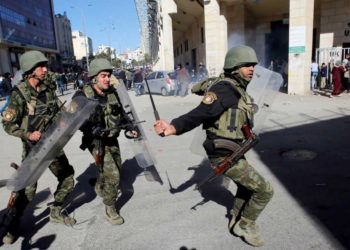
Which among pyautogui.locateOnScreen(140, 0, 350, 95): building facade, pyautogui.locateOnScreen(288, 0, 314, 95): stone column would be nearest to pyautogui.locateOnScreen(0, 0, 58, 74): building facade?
pyautogui.locateOnScreen(140, 0, 350, 95): building facade

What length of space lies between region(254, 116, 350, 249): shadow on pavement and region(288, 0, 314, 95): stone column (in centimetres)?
623

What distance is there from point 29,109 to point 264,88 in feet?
8.28

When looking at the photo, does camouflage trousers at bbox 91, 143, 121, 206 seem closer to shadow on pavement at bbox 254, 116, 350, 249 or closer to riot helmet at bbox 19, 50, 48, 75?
riot helmet at bbox 19, 50, 48, 75

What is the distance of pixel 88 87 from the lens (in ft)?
10.6

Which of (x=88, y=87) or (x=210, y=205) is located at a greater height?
(x=88, y=87)

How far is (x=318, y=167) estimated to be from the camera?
15.4 ft

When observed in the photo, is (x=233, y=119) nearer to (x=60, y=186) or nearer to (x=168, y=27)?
(x=60, y=186)

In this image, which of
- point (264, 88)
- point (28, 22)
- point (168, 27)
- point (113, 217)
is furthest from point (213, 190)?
point (28, 22)

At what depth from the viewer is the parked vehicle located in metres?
16.4

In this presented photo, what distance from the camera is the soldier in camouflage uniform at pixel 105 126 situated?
311cm

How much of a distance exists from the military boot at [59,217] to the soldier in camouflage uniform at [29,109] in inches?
15.2

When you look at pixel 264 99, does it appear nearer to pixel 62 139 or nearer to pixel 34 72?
pixel 62 139

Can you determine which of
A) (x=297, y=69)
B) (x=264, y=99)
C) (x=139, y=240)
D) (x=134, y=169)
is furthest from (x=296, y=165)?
(x=297, y=69)

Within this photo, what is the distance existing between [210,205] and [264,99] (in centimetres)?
142
